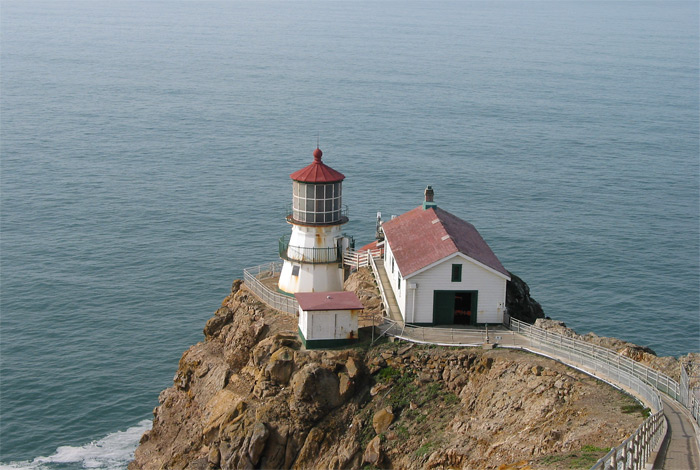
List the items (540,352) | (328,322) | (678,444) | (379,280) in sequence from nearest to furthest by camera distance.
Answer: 1. (678,444)
2. (540,352)
3. (328,322)
4. (379,280)

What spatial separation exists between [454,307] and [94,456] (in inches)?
764

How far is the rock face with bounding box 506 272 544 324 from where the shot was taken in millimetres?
38000

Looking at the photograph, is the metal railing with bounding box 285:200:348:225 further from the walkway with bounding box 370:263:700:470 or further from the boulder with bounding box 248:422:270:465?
the boulder with bounding box 248:422:270:465

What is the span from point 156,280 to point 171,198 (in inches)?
723

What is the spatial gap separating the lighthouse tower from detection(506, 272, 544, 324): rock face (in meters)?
7.59

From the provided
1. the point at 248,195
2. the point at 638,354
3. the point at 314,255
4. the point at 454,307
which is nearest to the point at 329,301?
the point at 454,307

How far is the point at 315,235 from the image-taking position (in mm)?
39500

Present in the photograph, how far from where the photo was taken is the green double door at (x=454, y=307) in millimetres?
34188

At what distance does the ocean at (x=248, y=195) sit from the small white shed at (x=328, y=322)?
1438cm

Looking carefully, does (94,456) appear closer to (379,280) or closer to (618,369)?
(379,280)

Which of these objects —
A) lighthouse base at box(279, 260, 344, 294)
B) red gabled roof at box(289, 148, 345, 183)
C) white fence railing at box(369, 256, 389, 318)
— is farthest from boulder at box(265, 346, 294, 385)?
red gabled roof at box(289, 148, 345, 183)

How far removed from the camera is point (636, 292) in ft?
189

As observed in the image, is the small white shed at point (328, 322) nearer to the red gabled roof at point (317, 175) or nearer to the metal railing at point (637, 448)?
the red gabled roof at point (317, 175)

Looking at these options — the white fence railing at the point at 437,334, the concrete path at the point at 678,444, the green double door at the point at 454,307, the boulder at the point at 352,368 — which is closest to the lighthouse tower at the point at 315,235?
the white fence railing at the point at 437,334
